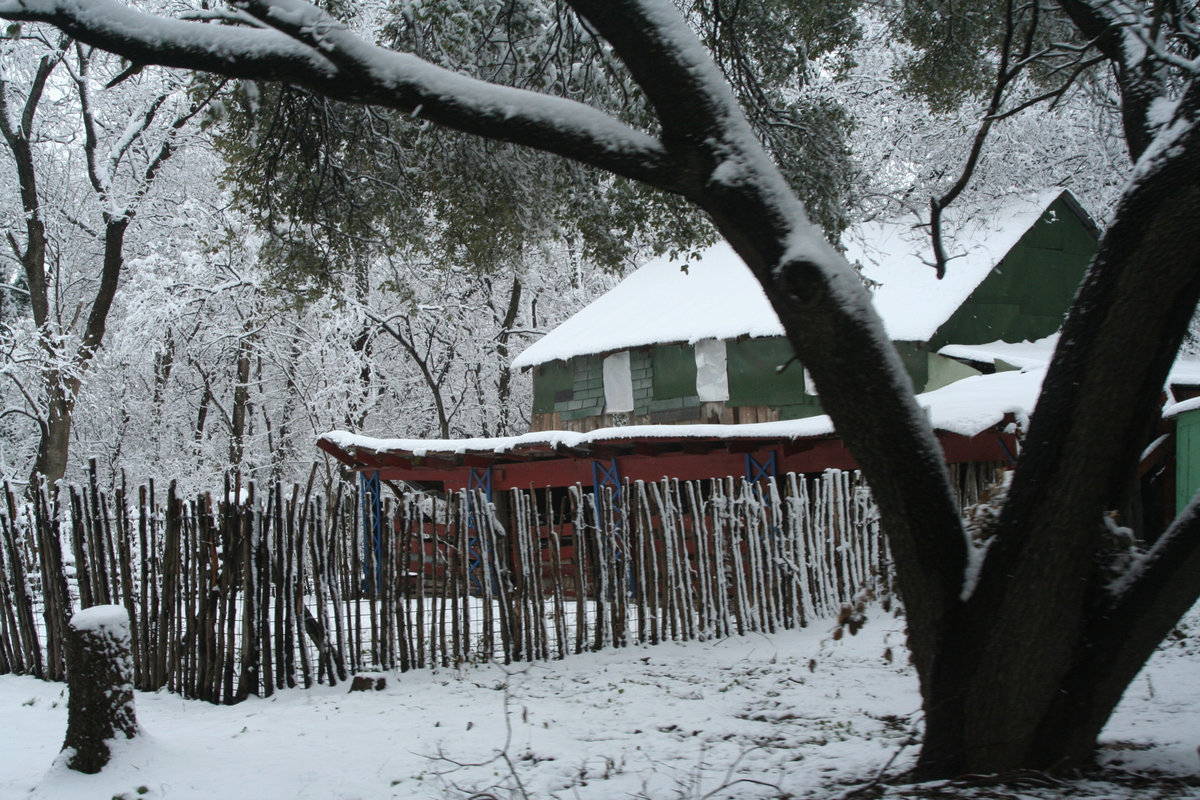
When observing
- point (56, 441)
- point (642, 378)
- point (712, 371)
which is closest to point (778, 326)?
point (712, 371)

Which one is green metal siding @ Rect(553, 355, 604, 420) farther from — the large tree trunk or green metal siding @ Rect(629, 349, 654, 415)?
the large tree trunk

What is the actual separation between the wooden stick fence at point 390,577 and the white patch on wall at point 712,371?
6532 mm

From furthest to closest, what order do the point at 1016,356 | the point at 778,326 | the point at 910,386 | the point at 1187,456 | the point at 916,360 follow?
1. the point at 778,326
2. the point at 1016,356
3. the point at 916,360
4. the point at 1187,456
5. the point at 910,386

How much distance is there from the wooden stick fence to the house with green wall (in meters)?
5.23

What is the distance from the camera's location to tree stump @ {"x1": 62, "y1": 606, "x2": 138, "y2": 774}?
4621mm

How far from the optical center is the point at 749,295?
16266 millimetres

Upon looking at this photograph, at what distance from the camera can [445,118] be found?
11.4 feet

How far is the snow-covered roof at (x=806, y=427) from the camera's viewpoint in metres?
8.74

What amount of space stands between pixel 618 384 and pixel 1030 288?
23.3 feet

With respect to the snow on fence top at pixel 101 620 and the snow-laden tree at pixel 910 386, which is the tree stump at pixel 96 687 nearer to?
the snow on fence top at pixel 101 620

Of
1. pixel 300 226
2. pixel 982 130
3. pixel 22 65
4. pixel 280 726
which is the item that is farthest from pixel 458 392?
pixel 982 130

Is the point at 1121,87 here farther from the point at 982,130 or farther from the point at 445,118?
the point at 445,118

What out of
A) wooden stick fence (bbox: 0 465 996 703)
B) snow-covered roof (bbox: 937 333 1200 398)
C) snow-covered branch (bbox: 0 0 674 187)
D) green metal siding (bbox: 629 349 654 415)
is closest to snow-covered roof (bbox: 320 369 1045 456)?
wooden stick fence (bbox: 0 465 996 703)

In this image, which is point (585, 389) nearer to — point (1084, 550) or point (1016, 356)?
point (1016, 356)
